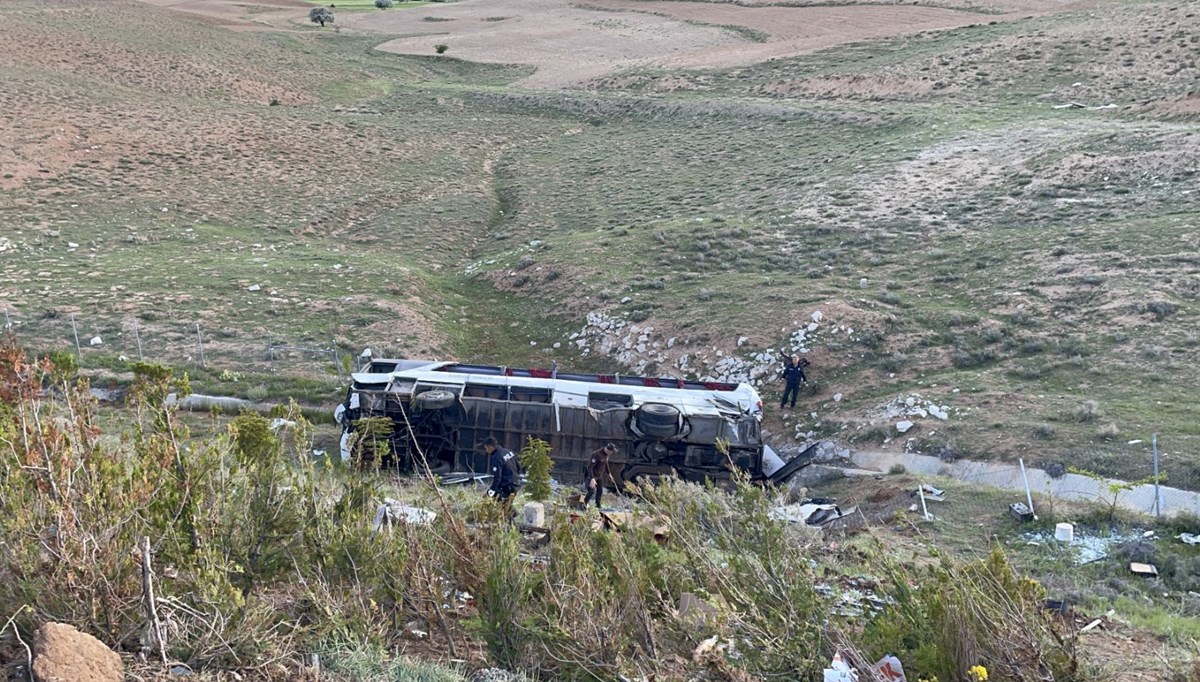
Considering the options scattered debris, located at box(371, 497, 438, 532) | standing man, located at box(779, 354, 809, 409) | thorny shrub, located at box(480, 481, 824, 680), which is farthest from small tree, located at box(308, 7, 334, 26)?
thorny shrub, located at box(480, 481, 824, 680)

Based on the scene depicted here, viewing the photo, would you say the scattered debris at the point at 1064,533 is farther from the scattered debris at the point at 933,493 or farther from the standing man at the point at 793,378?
the standing man at the point at 793,378

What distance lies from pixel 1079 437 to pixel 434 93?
1897 inches

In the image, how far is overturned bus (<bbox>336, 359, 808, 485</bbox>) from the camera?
17.8 metres

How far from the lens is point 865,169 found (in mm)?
36375

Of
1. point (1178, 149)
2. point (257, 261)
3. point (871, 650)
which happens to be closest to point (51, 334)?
A: point (257, 261)

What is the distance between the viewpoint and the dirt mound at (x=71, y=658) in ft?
21.4

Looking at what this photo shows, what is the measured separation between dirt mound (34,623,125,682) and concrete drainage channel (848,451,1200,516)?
12083mm

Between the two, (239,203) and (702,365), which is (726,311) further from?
(239,203)

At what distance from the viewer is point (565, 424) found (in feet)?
59.6

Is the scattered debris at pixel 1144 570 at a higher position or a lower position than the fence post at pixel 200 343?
higher

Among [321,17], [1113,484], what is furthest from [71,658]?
[321,17]

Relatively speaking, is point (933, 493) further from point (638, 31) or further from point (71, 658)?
point (638, 31)

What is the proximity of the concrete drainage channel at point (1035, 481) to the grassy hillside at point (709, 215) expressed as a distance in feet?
1.71

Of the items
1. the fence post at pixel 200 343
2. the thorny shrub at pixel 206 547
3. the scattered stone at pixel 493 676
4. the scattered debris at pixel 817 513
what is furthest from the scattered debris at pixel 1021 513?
the fence post at pixel 200 343
